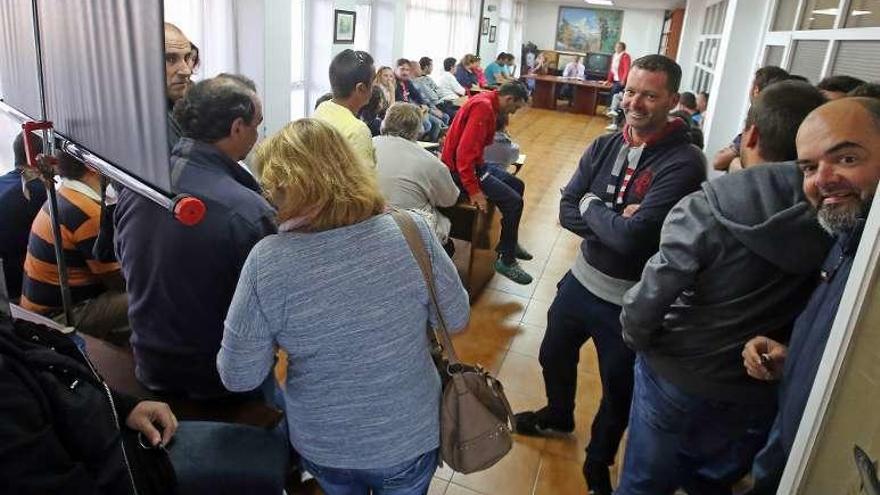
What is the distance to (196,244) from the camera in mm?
1296

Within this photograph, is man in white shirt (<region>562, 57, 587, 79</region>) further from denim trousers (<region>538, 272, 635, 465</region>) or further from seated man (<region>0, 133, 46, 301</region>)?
seated man (<region>0, 133, 46, 301</region>)

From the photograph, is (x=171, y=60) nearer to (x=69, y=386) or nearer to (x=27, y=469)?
(x=69, y=386)

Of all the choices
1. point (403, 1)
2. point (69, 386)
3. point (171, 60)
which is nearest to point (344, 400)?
point (69, 386)

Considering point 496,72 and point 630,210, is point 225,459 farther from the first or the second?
point 496,72

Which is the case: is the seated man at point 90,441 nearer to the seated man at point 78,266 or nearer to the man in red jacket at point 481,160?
the seated man at point 78,266

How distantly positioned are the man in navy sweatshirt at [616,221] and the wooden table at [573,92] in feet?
37.1

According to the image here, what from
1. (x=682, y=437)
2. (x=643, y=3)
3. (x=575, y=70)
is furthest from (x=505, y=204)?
(x=643, y=3)

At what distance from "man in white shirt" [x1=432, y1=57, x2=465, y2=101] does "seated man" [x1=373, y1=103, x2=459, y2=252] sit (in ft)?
18.4

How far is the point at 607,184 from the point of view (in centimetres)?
178

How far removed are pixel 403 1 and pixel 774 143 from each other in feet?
22.9

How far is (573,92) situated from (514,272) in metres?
10.1

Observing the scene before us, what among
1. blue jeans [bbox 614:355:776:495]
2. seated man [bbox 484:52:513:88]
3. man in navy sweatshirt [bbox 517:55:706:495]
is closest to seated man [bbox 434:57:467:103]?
seated man [bbox 484:52:513:88]

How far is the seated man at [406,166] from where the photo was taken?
269 centimetres

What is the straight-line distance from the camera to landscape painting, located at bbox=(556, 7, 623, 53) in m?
15.2
